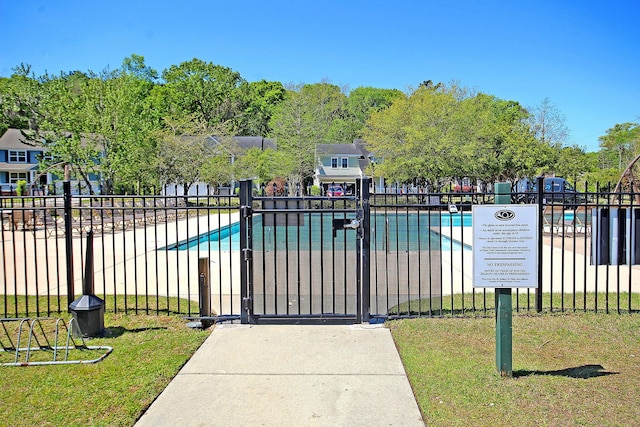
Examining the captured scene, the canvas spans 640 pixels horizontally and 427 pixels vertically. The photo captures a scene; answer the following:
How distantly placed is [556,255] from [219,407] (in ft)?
35.1

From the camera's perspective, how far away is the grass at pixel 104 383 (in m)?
3.76

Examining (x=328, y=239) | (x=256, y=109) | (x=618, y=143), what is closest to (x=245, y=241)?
(x=328, y=239)

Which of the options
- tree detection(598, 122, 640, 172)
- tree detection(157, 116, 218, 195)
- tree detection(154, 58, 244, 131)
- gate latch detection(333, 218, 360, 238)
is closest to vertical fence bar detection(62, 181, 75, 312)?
gate latch detection(333, 218, 360, 238)

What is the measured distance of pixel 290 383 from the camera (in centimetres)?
439

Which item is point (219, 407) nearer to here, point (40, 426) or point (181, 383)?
point (181, 383)

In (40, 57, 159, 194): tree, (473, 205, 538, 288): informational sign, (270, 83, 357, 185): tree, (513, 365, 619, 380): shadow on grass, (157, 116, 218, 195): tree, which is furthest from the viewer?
(270, 83, 357, 185): tree

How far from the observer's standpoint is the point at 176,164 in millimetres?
31578

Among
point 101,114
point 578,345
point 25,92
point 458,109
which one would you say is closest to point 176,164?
point 101,114

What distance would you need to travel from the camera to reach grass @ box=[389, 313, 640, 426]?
149 inches

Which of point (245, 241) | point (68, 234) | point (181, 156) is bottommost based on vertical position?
point (245, 241)

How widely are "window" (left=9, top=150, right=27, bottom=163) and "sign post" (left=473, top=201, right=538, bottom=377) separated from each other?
→ 56.6m

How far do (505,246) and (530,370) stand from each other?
1181 millimetres

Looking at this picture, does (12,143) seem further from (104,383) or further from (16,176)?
(104,383)

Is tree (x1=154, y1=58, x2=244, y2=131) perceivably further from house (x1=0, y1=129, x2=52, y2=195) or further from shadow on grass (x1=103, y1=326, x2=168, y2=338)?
shadow on grass (x1=103, y1=326, x2=168, y2=338)
